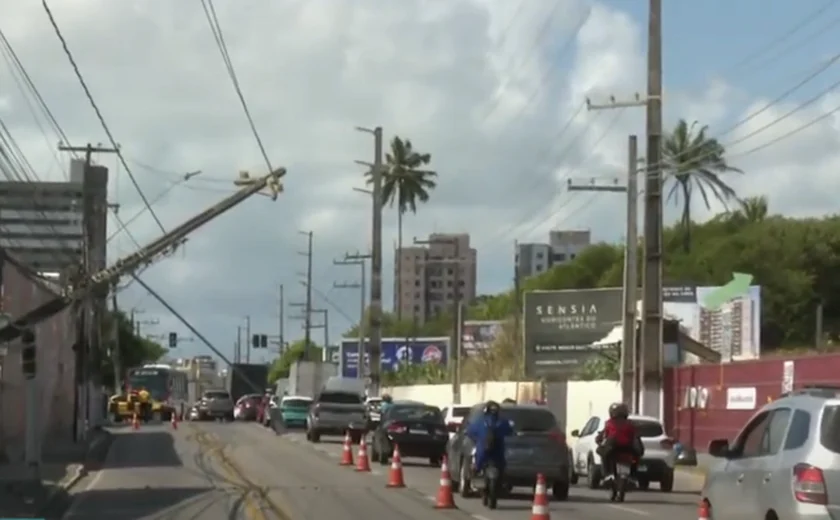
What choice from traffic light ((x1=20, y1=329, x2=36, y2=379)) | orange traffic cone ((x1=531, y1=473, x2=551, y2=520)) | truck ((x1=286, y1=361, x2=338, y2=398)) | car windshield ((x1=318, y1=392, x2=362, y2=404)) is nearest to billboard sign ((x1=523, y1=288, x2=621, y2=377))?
truck ((x1=286, y1=361, x2=338, y2=398))

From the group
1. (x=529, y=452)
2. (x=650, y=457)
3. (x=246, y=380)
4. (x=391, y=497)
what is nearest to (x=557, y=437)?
(x=529, y=452)

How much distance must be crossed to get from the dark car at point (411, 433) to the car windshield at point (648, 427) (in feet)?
28.3

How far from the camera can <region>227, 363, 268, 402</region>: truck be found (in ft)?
343

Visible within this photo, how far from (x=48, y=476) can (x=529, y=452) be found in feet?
38.3

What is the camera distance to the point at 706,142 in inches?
3297

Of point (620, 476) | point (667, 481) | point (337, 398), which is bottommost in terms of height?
point (667, 481)

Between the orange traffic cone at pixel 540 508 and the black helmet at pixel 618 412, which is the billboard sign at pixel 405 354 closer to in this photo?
the black helmet at pixel 618 412

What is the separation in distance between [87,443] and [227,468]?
50.1 ft

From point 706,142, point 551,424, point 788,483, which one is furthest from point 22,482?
point 706,142

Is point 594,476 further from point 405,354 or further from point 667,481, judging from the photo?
point 405,354

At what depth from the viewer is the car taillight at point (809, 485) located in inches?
558

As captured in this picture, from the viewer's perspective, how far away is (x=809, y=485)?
14.3 meters

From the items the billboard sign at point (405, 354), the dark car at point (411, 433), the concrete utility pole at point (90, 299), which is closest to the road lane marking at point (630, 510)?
the dark car at point (411, 433)

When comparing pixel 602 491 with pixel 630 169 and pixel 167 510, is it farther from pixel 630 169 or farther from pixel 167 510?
pixel 630 169
